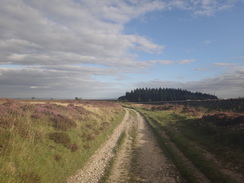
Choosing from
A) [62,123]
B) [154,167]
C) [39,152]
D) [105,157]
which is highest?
[62,123]

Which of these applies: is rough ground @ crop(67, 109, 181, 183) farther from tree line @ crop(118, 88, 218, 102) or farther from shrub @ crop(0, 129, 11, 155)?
tree line @ crop(118, 88, 218, 102)

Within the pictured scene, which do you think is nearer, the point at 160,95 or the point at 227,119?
the point at 227,119

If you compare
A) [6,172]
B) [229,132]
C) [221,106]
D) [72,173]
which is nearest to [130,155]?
[72,173]

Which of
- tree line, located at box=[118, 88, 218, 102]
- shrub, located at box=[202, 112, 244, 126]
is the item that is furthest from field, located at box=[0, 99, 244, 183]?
tree line, located at box=[118, 88, 218, 102]

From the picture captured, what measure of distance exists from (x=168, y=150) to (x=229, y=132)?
18.4ft

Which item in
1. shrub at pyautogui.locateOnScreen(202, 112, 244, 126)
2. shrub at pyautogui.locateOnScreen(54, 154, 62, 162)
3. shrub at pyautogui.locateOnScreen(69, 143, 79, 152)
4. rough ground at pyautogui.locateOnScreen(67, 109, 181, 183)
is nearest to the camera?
rough ground at pyautogui.locateOnScreen(67, 109, 181, 183)

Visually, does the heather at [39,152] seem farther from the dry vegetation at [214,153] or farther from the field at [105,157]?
the dry vegetation at [214,153]

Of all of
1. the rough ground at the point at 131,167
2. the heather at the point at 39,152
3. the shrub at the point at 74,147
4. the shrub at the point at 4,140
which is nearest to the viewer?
the heather at the point at 39,152

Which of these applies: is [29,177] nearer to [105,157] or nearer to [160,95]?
[105,157]

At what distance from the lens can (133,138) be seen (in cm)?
1591

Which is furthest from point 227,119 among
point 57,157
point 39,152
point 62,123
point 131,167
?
point 39,152

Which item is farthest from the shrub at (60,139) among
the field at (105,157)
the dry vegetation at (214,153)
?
the dry vegetation at (214,153)

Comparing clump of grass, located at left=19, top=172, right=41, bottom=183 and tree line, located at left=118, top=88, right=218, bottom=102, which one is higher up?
tree line, located at left=118, top=88, right=218, bottom=102

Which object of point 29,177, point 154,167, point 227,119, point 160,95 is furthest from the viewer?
point 160,95
